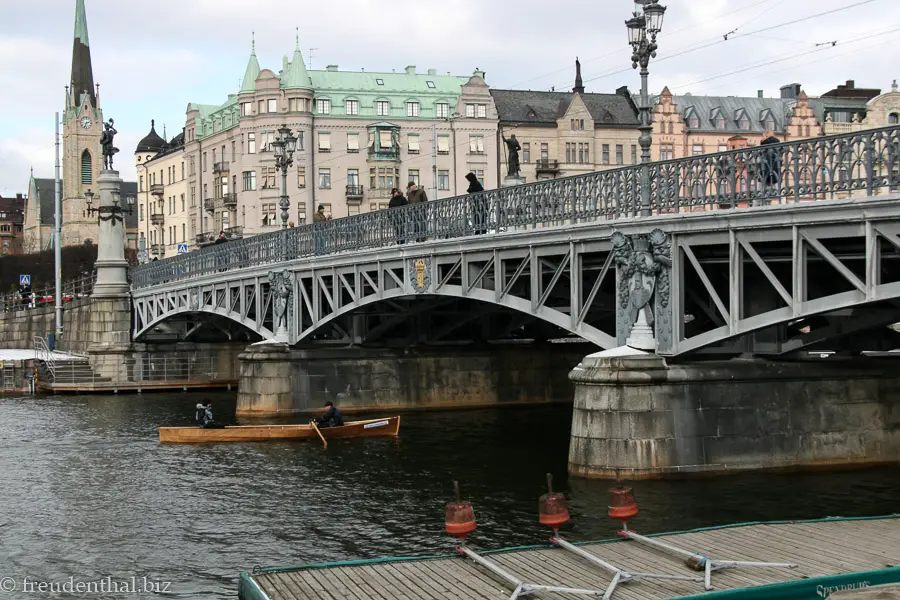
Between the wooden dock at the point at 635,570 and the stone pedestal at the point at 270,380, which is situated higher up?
the stone pedestal at the point at 270,380

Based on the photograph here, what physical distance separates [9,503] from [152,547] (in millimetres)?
6813

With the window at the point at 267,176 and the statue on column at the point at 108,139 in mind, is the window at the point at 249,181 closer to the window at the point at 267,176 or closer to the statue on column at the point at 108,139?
the window at the point at 267,176

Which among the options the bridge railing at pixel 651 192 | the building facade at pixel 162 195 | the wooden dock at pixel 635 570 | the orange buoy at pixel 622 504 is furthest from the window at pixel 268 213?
the wooden dock at pixel 635 570

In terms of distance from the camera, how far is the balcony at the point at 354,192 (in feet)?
297

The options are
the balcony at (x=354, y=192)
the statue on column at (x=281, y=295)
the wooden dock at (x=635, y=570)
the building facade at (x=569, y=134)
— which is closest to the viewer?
the wooden dock at (x=635, y=570)

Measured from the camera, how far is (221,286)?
172ft

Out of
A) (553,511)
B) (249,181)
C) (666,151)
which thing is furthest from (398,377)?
(249,181)

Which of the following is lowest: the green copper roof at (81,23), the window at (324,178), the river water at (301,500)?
the river water at (301,500)

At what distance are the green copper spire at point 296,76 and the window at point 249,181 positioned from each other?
646 cm

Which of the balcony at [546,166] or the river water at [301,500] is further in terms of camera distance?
the balcony at [546,166]

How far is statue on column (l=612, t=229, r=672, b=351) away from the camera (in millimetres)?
26031

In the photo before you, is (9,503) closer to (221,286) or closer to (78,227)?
(221,286)

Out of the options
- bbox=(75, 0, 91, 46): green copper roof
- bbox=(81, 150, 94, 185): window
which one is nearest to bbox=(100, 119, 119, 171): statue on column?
bbox=(75, 0, 91, 46): green copper roof

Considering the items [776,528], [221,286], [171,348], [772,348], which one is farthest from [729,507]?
[171,348]
